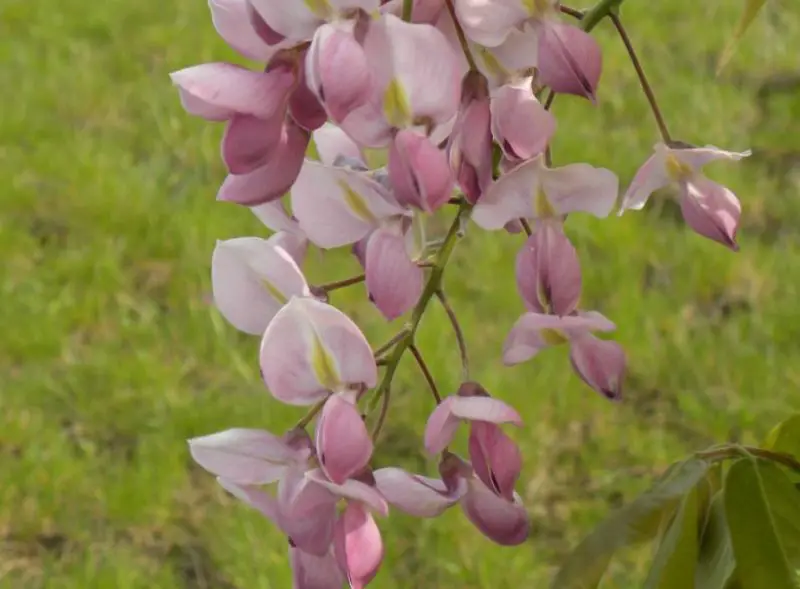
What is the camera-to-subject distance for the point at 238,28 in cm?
41

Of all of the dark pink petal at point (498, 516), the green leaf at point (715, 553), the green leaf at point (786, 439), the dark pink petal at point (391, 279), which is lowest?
the green leaf at point (786, 439)

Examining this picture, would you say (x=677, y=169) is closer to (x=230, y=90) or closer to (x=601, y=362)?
(x=601, y=362)

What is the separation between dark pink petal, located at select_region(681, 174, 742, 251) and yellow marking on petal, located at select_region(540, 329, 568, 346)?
0.24 feet

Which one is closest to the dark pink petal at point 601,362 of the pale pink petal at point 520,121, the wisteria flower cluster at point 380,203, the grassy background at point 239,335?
the wisteria flower cluster at point 380,203

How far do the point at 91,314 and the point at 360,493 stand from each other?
1.34 m

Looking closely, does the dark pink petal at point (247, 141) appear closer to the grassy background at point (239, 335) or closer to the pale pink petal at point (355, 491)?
the pale pink petal at point (355, 491)

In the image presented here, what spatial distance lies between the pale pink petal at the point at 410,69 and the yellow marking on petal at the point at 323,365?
0.08m

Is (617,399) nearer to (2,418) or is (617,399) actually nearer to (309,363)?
(309,363)

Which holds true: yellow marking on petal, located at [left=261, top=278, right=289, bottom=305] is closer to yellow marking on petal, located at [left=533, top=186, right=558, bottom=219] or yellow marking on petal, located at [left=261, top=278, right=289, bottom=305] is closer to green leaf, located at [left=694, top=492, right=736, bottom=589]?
yellow marking on petal, located at [left=533, top=186, right=558, bottom=219]

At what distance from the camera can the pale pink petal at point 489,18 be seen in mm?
406

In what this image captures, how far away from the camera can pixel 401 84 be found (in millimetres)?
396

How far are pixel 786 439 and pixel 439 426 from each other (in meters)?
0.21

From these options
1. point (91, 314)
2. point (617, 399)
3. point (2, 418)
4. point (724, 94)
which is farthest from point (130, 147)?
point (617, 399)

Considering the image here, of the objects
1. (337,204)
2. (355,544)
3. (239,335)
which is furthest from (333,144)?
(239,335)
